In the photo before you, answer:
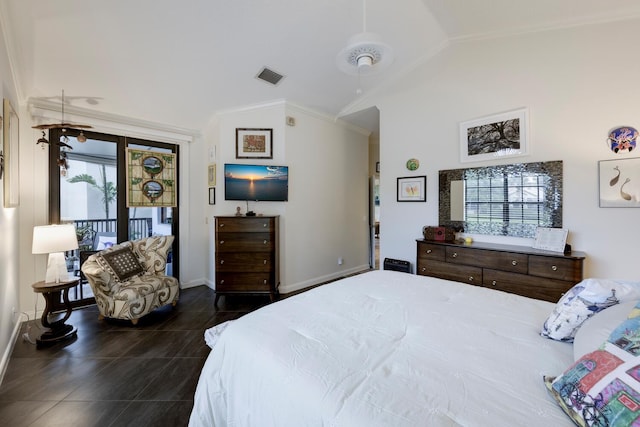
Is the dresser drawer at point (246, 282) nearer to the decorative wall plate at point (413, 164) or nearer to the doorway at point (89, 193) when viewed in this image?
the doorway at point (89, 193)

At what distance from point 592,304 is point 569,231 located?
1976mm

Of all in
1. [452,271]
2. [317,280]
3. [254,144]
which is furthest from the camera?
Answer: [317,280]

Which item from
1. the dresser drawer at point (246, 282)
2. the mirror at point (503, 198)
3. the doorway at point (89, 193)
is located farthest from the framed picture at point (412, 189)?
the doorway at point (89, 193)

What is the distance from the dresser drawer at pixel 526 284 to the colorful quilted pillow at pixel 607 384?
75.2 inches

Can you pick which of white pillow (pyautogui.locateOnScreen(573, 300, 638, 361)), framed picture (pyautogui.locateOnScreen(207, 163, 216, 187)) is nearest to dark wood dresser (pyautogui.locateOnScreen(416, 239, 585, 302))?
white pillow (pyautogui.locateOnScreen(573, 300, 638, 361))

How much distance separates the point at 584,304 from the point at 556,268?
158cm

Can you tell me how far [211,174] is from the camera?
4.14m

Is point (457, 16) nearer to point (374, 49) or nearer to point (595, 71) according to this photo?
point (595, 71)

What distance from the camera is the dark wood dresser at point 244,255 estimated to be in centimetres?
346

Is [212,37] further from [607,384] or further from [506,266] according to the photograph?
[506,266]

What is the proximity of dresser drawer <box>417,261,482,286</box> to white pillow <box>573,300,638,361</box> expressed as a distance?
181cm

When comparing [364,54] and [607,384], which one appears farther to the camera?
[364,54]

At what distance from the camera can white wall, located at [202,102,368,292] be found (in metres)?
3.94

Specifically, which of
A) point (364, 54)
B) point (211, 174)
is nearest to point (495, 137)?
point (364, 54)
